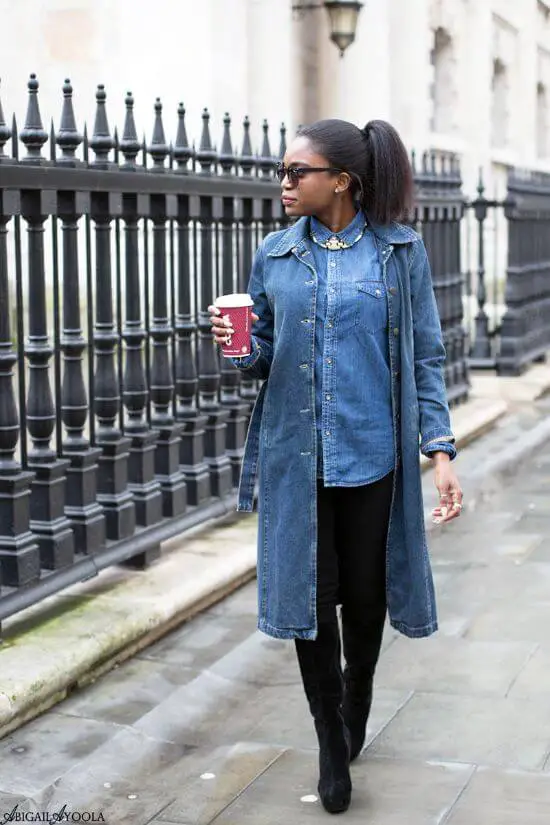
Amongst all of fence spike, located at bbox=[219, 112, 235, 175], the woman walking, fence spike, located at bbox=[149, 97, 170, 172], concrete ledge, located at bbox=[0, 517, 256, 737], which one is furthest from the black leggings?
fence spike, located at bbox=[219, 112, 235, 175]

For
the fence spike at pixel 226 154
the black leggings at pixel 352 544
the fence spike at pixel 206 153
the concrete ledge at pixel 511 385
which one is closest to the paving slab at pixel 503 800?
the black leggings at pixel 352 544

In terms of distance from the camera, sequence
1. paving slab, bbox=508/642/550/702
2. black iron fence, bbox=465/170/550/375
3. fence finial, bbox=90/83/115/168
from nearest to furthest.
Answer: paving slab, bbox=508/642/550/702
fence finial, bbox=90/83/115/168
black iron fence, bbox=465/170/550/375

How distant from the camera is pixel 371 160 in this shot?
388 centimetres

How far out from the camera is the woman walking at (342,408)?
383 cm

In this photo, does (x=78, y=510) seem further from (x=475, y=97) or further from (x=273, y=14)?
(x=475, y=97)

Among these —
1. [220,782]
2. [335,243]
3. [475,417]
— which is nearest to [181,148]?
[335,243]

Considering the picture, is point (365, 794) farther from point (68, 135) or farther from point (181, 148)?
point (181, 148)

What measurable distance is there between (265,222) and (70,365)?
2.05 m

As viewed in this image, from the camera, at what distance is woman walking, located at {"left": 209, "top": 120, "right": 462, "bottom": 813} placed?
12.6ft

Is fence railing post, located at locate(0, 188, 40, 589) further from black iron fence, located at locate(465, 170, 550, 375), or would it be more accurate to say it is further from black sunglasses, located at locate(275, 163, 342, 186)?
black iron fence, located at locate(465, 170, 550, 375)

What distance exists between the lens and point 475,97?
23.9 metres

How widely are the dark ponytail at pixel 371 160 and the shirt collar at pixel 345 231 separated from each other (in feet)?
0.11

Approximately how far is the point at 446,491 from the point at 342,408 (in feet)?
1.08

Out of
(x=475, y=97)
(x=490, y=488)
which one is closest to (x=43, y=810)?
(x=490, y=488)
